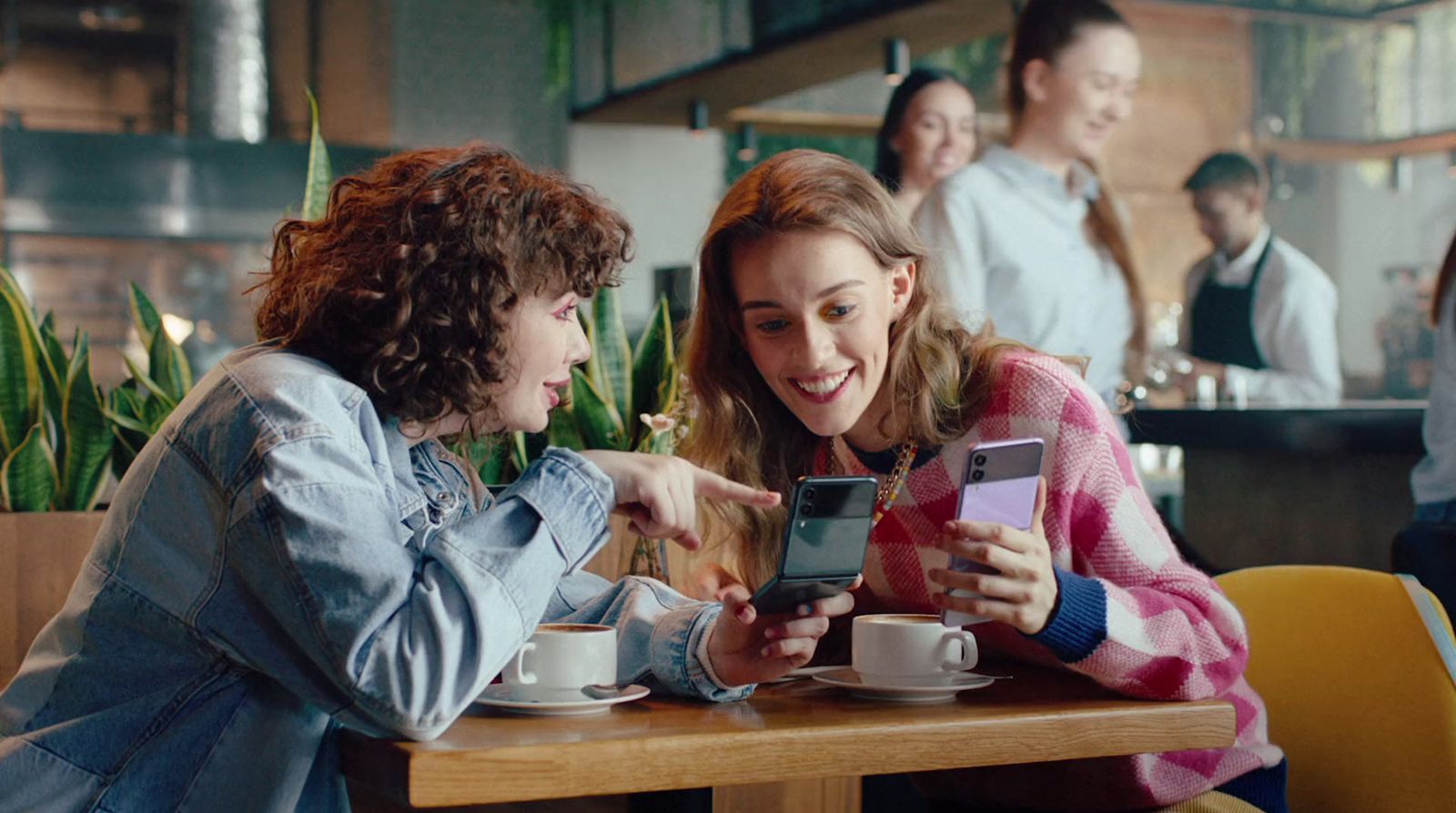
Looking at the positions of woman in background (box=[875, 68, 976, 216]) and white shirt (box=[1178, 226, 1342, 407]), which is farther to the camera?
white shirt (box=[1178, 226, 1342, 407])

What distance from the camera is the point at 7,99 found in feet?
19.4

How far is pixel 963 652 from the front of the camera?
4.63 feet

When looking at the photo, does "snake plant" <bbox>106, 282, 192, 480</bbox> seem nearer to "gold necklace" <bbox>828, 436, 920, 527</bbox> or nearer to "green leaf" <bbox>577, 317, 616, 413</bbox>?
"green leaf" <bbox>577, 317, 616, 413</bbox>

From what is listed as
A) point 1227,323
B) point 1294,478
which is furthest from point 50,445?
point 1227,323

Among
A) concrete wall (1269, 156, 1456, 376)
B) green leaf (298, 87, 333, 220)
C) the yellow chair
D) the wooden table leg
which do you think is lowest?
the wooden table leg

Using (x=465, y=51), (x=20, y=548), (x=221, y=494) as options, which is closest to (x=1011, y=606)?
(x=221, y=494)

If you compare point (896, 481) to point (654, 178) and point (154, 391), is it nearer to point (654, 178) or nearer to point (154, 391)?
point (154, 391)

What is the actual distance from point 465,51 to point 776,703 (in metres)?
5.98

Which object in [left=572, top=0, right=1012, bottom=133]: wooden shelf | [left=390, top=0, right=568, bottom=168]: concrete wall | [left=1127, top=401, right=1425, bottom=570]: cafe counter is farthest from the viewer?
[left=390, top=0, right=568, bottom=168]: concrete wall

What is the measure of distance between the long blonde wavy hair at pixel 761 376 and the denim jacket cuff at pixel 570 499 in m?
0.47

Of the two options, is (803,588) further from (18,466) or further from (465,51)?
(465,51)

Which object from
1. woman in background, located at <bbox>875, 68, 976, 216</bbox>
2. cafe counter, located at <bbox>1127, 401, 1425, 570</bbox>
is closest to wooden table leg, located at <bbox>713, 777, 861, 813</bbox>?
cafe counter, located at <bbox>1127, 401, 1425, 570</bbox>

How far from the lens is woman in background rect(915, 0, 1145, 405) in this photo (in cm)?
417

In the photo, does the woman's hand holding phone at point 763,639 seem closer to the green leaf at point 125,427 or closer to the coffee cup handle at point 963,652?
the coffee cup handle at point 963,652
